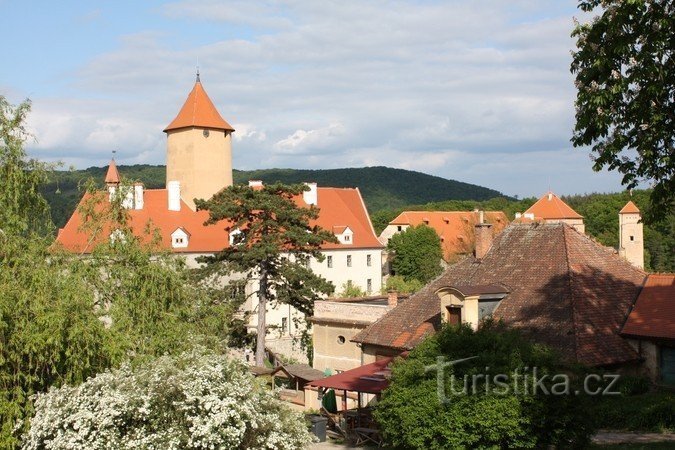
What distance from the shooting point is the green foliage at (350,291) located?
5950 cm

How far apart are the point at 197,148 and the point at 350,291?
17.1 meters

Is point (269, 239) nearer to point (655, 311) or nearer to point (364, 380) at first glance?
point (364, 380)

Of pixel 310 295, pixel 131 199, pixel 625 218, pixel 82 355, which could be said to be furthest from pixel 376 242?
pixel 82 355

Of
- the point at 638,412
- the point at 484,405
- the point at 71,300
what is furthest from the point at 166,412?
the point at 638,412

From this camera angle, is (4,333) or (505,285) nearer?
(4,333)

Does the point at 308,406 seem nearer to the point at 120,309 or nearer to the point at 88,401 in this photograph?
the point at 120,309

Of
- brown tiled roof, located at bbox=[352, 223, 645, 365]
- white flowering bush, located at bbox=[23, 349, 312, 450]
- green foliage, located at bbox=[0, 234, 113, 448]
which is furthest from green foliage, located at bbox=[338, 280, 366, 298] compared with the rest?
white flowering bush, located at bbox=[23, 349, 312, 450]

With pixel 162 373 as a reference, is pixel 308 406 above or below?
below

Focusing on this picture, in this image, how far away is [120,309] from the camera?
18812mm

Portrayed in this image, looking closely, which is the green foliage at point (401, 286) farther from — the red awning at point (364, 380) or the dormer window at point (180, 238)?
the red awning at point (364, 380)

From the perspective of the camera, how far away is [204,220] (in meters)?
61.4

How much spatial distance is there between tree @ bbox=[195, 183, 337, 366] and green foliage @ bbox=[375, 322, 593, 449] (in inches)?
797

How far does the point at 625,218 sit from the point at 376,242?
25.1m

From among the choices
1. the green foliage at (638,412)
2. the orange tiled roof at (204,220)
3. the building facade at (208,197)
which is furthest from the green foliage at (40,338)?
the building facade at (208,197)
